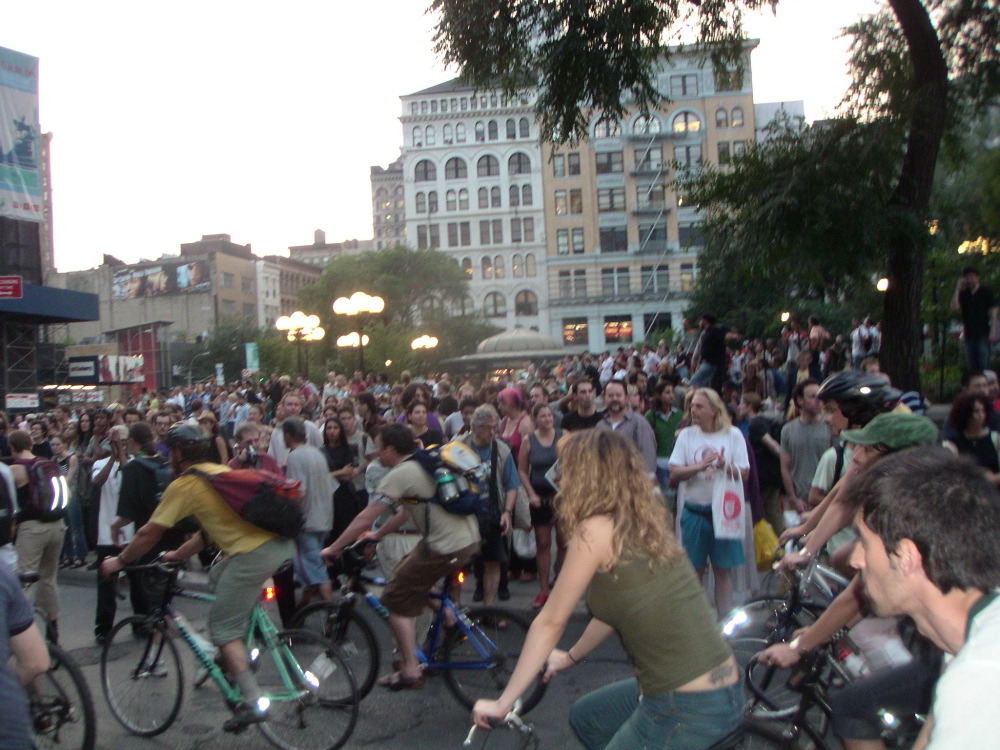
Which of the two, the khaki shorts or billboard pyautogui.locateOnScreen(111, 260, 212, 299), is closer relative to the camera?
the khaki shorts

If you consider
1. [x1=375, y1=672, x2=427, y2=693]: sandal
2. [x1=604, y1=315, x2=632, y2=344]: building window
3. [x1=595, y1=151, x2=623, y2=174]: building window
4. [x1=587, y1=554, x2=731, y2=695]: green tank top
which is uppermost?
[x1=595, y1=151, x2=623, y2=174]: building window

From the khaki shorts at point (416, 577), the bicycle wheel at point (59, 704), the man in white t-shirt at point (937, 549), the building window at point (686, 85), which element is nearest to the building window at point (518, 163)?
the building window at point (686, 85)

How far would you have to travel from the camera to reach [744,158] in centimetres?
1122

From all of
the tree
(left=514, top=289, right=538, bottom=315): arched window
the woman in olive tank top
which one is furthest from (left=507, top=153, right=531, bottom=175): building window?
the woman in olive tank top

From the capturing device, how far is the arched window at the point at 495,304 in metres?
80.7

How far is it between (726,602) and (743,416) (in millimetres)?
2576

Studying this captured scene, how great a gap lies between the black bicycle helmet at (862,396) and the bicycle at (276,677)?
3.27m

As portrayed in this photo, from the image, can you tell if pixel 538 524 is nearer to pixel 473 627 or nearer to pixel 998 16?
pixel 473 627

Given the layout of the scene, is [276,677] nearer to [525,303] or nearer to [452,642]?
[452,642]

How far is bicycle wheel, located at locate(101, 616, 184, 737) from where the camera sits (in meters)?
5.74

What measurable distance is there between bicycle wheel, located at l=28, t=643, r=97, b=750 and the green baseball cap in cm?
424

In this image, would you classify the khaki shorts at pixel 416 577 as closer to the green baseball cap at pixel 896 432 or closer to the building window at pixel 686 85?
the green baseball cap at pixel 896 432

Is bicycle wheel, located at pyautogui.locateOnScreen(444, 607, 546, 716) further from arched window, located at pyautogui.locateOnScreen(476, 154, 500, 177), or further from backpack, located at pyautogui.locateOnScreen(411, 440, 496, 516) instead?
arched window, located at pyautogui.locateOnScreen(476, 154, 500, 177)

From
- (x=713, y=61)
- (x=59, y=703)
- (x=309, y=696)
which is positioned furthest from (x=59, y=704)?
(x=713, y=61)
